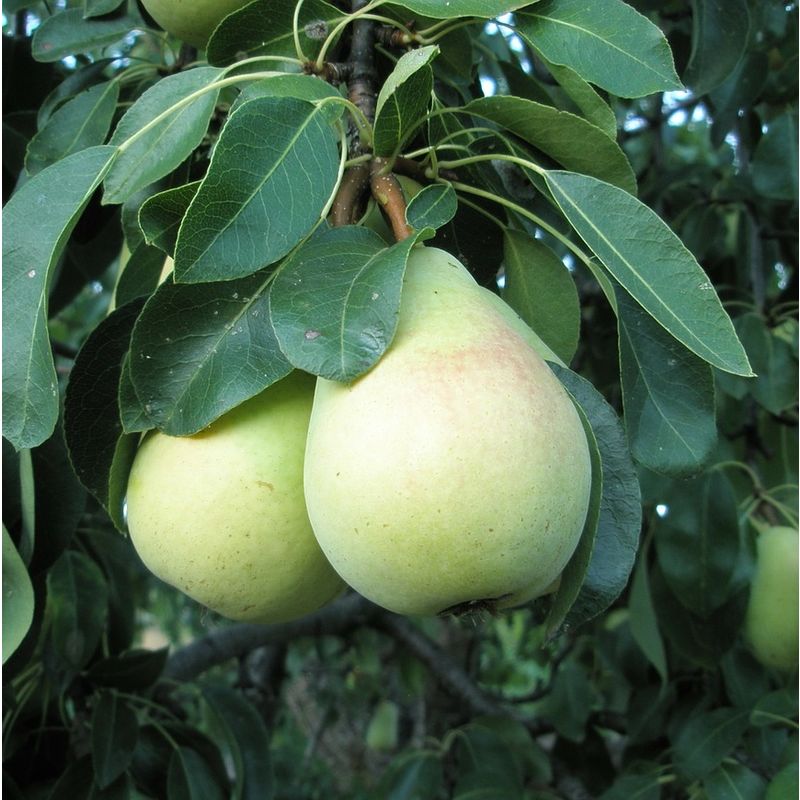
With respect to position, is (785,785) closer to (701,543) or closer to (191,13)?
(701,543)

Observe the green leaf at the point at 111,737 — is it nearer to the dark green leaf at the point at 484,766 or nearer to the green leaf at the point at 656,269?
the dark green leaf at the point at 484,766

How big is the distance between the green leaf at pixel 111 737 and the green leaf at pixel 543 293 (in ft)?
2.76

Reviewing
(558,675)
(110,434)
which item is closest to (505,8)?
(110,434)

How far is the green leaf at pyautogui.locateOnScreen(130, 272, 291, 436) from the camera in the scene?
0.79 metres

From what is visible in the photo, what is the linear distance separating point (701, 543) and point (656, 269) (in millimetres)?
948

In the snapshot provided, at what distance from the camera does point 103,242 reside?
5.17 ft

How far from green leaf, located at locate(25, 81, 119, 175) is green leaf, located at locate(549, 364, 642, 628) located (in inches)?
25.2

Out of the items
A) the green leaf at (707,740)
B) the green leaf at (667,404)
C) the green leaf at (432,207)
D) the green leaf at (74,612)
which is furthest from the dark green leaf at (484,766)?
the green leaf at (432,207)

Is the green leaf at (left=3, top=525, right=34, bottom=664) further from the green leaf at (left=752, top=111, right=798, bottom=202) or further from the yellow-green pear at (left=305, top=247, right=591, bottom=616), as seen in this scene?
the green leaf at (left=752, top=111, right=798, bottom=202)

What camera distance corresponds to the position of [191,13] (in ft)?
3.44

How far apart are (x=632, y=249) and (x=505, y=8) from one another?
229 millimetres

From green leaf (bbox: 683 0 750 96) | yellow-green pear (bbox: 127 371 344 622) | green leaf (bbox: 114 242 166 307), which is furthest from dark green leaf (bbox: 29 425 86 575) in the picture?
green leaf (bbox: 683 0 750 96)

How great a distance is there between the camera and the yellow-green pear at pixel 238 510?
80 centimetres

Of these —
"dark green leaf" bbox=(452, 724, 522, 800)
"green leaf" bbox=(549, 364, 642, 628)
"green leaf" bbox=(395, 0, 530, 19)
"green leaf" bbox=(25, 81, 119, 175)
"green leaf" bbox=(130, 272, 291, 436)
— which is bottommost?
"dark green leaf" bbox=(452, 724, 522, 800)
